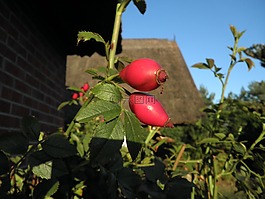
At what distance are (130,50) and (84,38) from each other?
511 inches

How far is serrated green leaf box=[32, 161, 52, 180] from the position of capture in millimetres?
566

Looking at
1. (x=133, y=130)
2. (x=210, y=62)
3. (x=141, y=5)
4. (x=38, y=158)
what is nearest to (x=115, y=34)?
(x=141, y=5)

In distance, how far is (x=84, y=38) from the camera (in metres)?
0.49

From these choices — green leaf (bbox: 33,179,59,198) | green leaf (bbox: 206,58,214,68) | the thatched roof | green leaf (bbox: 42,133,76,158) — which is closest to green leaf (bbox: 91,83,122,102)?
green leaf (bbox: 42,133,76,158)

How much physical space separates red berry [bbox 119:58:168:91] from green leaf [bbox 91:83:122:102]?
3 cm

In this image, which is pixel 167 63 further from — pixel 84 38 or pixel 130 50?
pixel 84 38

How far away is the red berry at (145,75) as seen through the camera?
43cm

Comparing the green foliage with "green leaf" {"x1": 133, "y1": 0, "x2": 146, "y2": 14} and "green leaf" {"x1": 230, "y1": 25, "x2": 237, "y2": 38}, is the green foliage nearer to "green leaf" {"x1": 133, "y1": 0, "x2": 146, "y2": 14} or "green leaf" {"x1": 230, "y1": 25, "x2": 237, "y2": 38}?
"green leaf" {"x1": 133, "y1": 0, "x2": 146, "y2": 14}

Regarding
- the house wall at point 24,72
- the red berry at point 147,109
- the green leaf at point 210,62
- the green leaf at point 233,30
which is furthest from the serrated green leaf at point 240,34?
the house wall at point 24,72

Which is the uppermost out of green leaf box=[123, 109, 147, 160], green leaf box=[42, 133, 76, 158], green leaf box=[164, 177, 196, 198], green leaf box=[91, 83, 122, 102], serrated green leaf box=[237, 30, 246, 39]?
serrated green leaf box=[237, 30, 246, 39]

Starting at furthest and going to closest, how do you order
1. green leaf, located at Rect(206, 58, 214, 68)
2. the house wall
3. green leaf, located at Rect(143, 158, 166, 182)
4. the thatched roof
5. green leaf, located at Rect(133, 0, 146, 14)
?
the thatched roof
the house wall
green leaf, located at Rect(206, 58, 214, 68)
green leaf, located at Rect(143, 158, 166, 182)
green leaf, located at Rect(133, 0, 146, 14)

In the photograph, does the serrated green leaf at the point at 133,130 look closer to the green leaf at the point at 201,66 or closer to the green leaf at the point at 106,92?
the green leaf at the point at 106,92

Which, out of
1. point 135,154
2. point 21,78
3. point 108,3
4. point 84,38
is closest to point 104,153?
point 135,154

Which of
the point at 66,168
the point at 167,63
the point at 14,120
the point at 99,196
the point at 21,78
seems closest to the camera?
the point at 66,168
